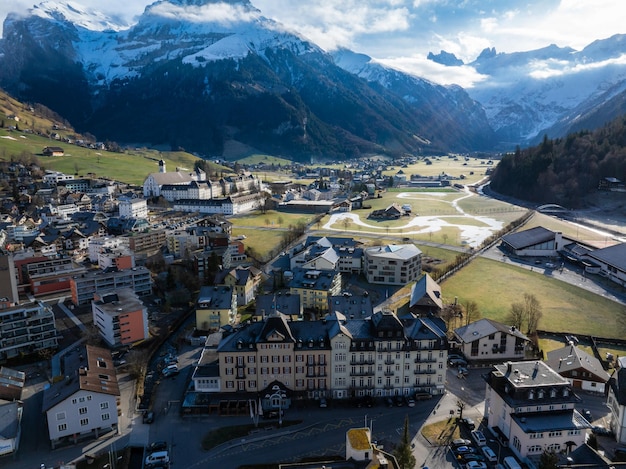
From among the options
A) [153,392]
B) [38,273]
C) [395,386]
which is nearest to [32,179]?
[38,273]

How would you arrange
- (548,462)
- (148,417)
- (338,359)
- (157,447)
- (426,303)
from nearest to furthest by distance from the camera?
(548,462), (157,447), (148,417), (338,359), (426,303)

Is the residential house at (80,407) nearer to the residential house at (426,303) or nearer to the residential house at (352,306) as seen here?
the residential house at (352,306)

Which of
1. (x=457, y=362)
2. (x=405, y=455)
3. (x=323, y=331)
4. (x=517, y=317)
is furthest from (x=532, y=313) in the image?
→ (x=405, y=455)

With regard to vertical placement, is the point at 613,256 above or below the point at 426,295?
above

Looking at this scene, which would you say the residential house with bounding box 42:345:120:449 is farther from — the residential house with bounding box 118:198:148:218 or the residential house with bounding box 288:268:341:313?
the residential house with bounding box 118:198:148:218

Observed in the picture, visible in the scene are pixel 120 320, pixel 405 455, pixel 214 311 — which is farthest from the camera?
pixel 214 311

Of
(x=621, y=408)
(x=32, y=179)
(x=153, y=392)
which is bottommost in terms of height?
(x=153, y=392)

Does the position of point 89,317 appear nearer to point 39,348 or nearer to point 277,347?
point 39,348

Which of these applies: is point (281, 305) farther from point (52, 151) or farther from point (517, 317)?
point (52, 151)
